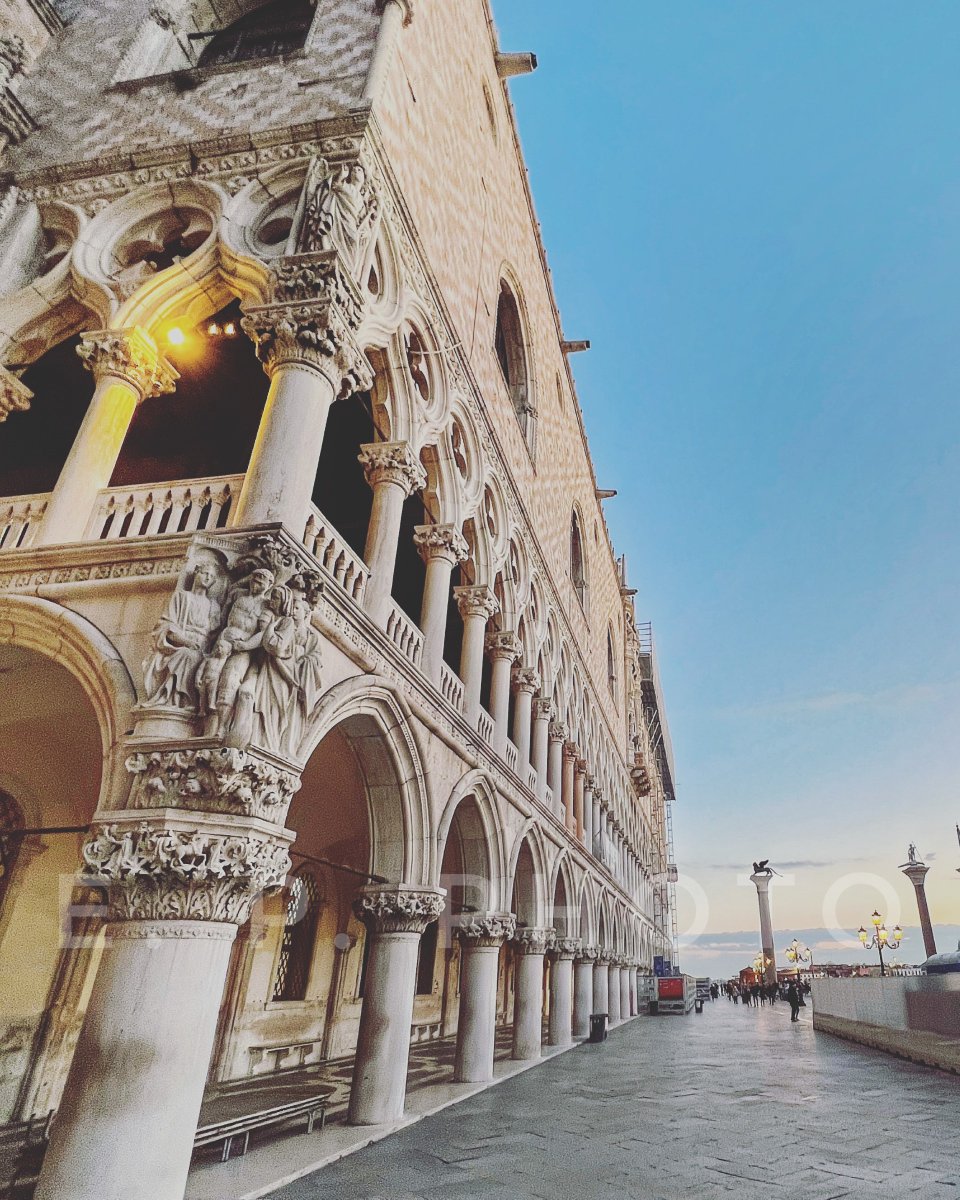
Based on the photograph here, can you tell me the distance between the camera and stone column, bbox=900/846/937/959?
99.7 ft

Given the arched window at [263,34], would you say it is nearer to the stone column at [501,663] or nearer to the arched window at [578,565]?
the stone column at [501,663]

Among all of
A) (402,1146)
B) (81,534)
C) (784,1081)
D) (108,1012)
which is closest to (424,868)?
(402,1146)

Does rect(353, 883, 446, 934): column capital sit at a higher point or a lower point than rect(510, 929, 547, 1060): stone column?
higher

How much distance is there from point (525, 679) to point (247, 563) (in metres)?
8.22

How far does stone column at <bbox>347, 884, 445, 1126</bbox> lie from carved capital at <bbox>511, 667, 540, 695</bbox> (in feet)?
19.3

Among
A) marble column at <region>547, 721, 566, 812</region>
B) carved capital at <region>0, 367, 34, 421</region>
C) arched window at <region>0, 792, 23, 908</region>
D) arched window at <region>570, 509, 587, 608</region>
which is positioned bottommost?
arched window at <region>0, 792, 23, 908</region>

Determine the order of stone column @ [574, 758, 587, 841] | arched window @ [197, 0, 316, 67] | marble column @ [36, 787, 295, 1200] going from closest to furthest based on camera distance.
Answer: marble column @ [36, 787, 295, 1200] → arched window @ [197, 0, 316, 67] → stone column @ [574, 758, 587, 841]

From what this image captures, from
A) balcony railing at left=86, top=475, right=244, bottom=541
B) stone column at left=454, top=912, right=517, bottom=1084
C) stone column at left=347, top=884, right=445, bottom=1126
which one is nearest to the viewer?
balcony railing at left=86, top=475, right=244, bottom=541

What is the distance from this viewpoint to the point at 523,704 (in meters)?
12.5

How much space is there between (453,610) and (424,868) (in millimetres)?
6649

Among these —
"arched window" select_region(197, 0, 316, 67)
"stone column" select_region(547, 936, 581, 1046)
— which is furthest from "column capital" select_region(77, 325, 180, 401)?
"stone column" select_region(547, 936, 581, 1046)

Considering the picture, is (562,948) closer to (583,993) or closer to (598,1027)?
(598,1027)

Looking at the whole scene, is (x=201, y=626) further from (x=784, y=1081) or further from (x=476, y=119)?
(x=476, y=119)

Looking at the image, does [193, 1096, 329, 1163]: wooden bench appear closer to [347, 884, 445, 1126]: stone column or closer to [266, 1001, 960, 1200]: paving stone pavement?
[347, 884, 445, 1126]: stone column
